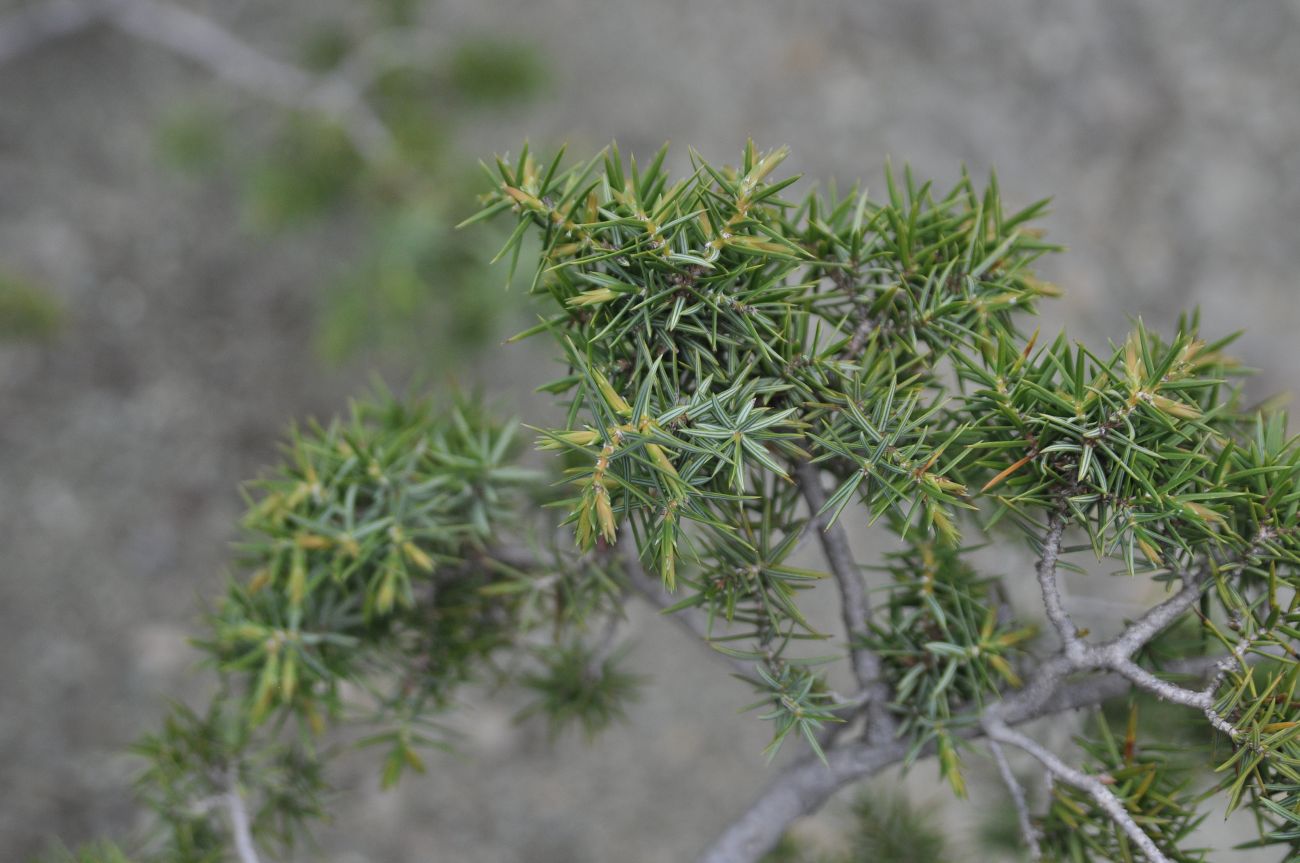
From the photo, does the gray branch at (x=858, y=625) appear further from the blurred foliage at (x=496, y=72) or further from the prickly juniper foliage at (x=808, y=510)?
the blurred foliage at (x=496, y=72)

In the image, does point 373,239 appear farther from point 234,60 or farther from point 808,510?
point 808,510

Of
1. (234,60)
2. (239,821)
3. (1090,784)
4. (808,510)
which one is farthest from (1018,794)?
(234,60)

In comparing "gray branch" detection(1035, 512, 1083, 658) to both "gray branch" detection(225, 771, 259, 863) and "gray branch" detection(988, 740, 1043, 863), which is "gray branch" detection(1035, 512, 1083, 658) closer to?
"gray branch" detection(988, 740, 1043, 863)

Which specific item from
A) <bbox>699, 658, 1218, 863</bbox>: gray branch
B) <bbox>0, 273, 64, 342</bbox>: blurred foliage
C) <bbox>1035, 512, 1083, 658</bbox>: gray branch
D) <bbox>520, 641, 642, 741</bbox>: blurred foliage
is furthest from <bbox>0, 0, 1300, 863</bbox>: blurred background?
<bbox>1035, 512, 1083, 658</bbox>: gray branch

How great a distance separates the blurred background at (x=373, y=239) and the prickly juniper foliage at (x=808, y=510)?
0.80m

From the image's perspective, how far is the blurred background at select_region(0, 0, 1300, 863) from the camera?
138cm

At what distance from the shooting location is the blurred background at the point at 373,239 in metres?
1.38

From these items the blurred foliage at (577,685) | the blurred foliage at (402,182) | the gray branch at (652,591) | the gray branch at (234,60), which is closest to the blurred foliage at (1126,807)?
the gray branch at (652,591)

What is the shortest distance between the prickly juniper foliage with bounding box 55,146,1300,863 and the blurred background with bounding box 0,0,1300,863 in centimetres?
80

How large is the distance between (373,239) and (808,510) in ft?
3.22

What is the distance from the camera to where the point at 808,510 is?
448 mm

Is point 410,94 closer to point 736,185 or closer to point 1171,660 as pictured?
point 736,185

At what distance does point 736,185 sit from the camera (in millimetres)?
362

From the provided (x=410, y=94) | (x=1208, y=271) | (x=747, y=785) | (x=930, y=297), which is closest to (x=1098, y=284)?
(x=1208, y=271)
